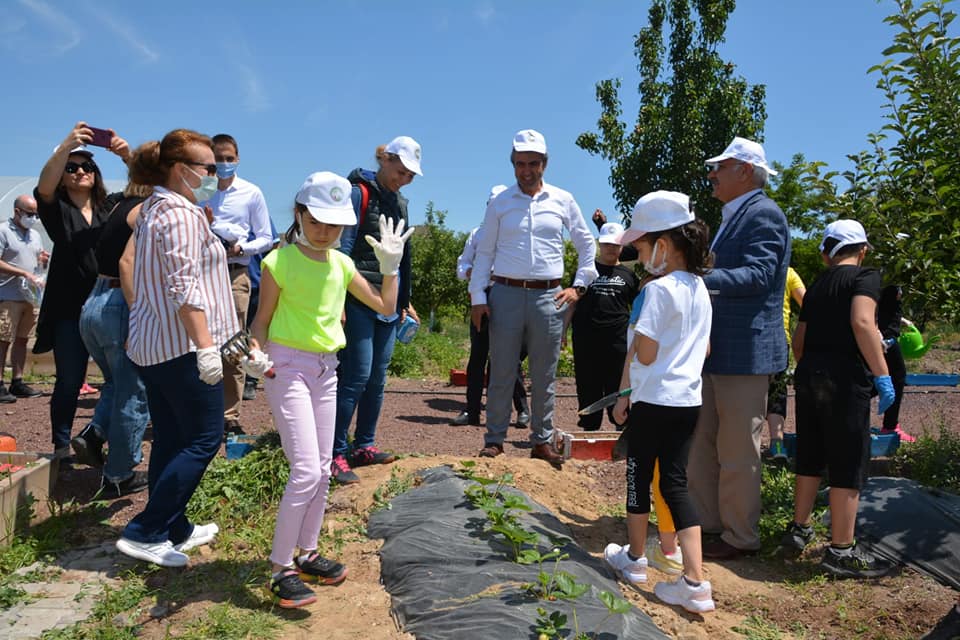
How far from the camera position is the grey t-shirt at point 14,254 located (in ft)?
25.6

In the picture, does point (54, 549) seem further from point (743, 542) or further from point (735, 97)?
point (735, 97)

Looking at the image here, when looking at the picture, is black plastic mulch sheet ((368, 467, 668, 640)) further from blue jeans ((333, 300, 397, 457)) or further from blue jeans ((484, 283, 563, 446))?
blue jeans ((484, 283, 563, 446))

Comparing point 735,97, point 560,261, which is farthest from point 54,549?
point 735,97

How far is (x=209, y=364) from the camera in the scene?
3.19m

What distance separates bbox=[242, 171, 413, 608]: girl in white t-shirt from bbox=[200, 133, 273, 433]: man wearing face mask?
96.1 inches

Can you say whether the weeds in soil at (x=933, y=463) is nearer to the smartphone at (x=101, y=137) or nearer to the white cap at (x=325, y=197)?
the white cap at (x=325, y=197)

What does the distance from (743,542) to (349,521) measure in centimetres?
215

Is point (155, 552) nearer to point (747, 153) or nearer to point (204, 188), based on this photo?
point (204, 188)

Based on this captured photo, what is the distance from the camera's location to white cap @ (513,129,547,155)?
481 cm

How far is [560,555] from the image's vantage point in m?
3.34

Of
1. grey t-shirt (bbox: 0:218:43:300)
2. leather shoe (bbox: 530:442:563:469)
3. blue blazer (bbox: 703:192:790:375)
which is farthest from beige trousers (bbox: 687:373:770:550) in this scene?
grey t-shirt (bbox: 0:218:43:300)

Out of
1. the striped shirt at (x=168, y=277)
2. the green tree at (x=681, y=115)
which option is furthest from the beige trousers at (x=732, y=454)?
the green tree at (x=681, y=115)

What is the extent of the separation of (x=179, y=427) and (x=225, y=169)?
2.78 m

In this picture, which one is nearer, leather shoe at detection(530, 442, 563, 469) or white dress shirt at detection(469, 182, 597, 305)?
Result: white dress shirt at detection(469, 182, 597, 305)
